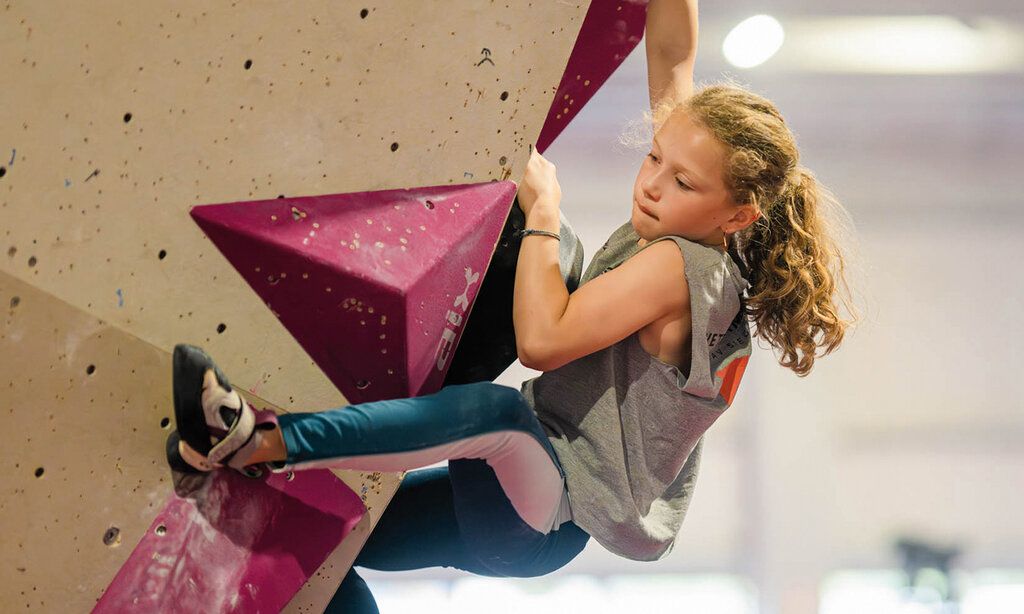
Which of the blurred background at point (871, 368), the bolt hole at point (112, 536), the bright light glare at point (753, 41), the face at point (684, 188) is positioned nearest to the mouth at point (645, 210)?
the face at point (684, 188)

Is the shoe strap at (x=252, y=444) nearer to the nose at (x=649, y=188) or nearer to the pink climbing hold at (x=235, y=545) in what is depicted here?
the pink climbing hold at (x=235, y=545)

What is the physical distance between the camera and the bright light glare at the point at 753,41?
101 inches

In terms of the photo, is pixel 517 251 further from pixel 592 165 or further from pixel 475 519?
pixel 592 165

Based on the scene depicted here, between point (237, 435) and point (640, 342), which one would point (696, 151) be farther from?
point (237, 435)

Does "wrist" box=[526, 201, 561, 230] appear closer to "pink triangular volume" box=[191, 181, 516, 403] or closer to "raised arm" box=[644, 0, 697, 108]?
"pink triangular volume" box=[191, 181, 516, 403]

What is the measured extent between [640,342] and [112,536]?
553 millimetres

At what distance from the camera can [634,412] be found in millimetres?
1147

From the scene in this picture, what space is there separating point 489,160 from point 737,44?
1594 millimetres

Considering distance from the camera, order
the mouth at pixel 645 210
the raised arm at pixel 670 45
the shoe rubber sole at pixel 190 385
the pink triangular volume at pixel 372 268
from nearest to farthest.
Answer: the shoe rubber sole at pixel 190 385, the pink triangular volume at pixel 372 268, the mouth at pixel 645 210, the raised arm at pixel 670 45

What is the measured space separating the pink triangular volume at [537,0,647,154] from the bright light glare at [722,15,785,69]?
1.36 m

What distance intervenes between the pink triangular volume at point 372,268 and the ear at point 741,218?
232mm

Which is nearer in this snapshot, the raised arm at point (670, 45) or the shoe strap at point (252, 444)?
the shoe strap at point (252, 444)

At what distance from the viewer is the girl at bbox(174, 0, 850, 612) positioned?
1.07 m

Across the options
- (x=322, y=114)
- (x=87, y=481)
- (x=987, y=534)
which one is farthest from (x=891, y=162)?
(x=87, y=481)
